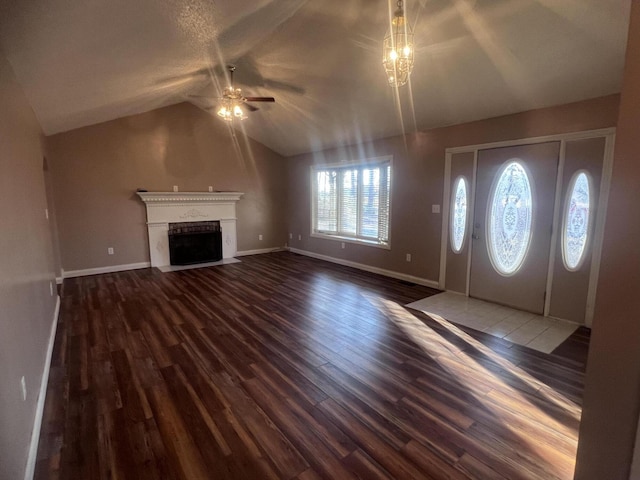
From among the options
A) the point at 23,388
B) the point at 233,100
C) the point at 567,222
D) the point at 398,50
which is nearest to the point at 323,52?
the point at 233,100

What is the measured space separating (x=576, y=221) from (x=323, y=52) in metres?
3.31

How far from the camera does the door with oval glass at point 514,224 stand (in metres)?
3.57

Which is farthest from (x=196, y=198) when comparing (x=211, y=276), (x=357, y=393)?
(x=357, y=393)

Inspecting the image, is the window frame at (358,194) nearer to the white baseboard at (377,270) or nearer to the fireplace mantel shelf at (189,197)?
the white baseboard at (377,270)

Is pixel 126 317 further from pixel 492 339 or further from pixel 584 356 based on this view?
pixel 584 356

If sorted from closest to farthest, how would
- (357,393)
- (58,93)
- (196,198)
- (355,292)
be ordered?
1. (357,393)
2. (58,93)
3. (355,292)
4. (196,198)

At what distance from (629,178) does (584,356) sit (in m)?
2.53

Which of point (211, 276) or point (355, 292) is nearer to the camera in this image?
point (355, 292)

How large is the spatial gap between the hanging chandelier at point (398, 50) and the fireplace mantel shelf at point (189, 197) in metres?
5.15

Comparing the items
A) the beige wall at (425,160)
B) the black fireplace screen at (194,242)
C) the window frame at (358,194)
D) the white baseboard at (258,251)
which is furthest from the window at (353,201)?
the black fireplace screen at (194,242)

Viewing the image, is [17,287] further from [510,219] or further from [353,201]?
[353,201]

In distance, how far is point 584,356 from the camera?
2.72 m

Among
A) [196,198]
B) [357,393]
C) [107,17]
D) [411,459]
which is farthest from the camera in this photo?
[196,198]

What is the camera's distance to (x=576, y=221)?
3340mm
